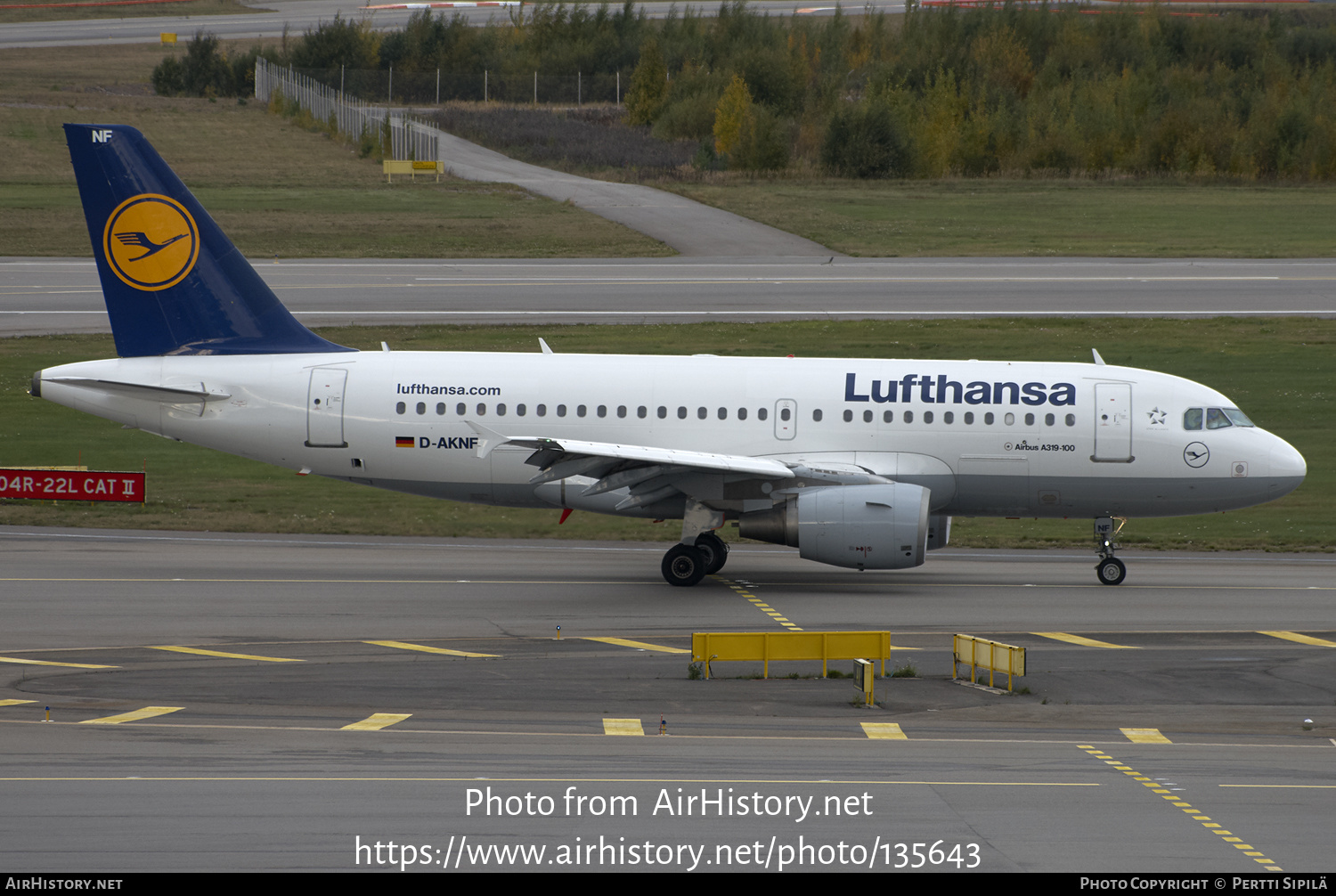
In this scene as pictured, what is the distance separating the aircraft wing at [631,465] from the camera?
84.8 feet

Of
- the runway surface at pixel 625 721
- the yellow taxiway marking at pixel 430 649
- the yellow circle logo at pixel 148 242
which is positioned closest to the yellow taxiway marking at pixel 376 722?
the runway surface at pixel 625 721

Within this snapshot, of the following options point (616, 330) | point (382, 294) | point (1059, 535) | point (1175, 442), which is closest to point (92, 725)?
point (1175, 442)

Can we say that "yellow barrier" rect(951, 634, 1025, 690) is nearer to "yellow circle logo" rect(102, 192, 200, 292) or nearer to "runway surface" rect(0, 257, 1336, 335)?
"yellow circle logo" rect(102, 192, 200, 292)

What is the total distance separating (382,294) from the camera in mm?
56562

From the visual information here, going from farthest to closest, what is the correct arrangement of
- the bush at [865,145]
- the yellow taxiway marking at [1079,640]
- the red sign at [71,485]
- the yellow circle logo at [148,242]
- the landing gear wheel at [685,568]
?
1. the bush at [865,145]
2. the red sign at [71,485]
3. the yellow circle logo at [148,242]
4. the landing gear wheel at [685,568]
5. the yellow taxiway marking at [1079,640]

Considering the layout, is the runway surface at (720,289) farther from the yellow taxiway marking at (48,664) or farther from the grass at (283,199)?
the yellow taxiway marking at (48,664)

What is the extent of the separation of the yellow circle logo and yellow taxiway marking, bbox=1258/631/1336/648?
21.3 meters

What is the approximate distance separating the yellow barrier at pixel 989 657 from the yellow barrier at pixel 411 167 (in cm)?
6731

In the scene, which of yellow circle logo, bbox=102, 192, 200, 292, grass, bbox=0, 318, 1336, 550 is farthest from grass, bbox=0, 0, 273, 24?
yellow circle logo, bbox=102, 192, 200, 292

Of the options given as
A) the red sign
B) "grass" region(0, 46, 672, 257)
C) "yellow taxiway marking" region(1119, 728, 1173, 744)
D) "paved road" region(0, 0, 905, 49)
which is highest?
"paved road" region(0, 0, 905, 49)

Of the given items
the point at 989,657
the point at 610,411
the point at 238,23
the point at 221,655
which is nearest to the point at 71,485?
the point at 610,411

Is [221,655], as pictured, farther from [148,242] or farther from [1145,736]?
[1145,736]

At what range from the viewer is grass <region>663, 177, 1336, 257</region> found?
6825 centimetres

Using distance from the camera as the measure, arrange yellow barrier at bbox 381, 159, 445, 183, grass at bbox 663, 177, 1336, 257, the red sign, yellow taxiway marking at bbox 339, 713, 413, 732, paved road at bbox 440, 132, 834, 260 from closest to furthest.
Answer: yellow taxiway marking at bbox 339, 713, 413, 732, the red sign, paved road at bbox 440, 132, 834, 260, grass at bbox 663, 177, 1336, 257, yellow barrier at bbox 381, 159, 445, 183
